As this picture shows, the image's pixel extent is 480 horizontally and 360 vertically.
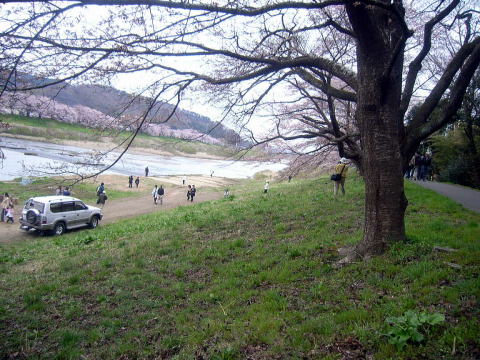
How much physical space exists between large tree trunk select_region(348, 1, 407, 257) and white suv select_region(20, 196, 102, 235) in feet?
47.6

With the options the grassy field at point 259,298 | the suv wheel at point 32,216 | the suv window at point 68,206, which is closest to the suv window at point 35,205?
the suv wheel at point 32,216

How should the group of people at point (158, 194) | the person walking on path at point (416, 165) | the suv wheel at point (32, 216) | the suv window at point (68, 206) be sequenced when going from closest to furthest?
the suv wheel at point (32, 216) → the suv window at point (68, 206) → the person walking on path at point (416, 165) → the group of people at point (158, 194)

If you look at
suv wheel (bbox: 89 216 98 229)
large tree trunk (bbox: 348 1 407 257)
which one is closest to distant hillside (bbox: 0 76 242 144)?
large tree trunk (bbox: 348 1 407 257)

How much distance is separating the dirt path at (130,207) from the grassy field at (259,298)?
7353mm

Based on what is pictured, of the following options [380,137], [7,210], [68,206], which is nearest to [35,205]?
[68,206]

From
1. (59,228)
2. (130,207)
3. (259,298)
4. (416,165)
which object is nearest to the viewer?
(259,298)

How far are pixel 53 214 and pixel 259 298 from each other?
45.1ft

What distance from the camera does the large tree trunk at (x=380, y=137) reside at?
5398 millimetres

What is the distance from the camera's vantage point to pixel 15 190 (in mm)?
24531

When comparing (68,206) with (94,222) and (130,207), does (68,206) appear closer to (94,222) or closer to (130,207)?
(94,222)

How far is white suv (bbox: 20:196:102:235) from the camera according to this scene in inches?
595

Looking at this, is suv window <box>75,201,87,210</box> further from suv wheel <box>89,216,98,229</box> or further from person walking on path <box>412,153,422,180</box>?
person walking on path <box>412,153,422,180</box>

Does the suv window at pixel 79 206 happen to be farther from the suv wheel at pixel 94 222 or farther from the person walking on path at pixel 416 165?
the person walking on path at pixel 416 165

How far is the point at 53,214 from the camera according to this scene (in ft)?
50.6
